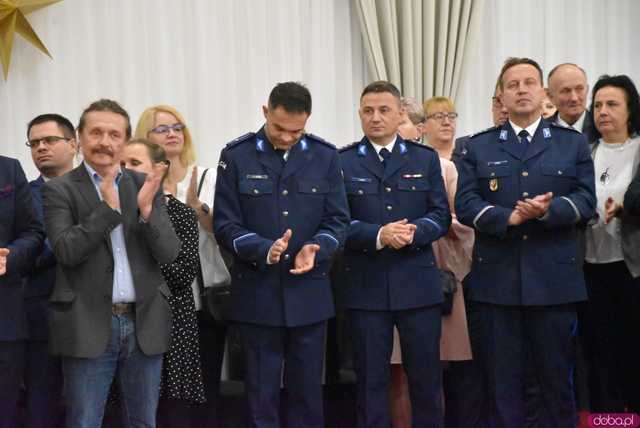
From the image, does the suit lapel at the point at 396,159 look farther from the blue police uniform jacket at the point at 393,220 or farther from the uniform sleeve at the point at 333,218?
the uniform sleeve at the point at 333,218

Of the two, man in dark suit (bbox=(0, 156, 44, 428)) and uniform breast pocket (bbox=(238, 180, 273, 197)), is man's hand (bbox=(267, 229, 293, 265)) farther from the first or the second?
man in dark suit (bbox=(0, 156, 44, 428))

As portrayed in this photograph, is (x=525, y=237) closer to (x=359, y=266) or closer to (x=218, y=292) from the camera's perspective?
(x=359, y=266)

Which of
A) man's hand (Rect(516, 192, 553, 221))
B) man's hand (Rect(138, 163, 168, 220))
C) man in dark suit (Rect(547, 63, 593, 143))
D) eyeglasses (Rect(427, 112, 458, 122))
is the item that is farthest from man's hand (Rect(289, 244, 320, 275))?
eyeglasses (Rect(427, 112, 458, 122))

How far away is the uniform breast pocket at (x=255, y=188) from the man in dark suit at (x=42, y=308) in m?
0.87

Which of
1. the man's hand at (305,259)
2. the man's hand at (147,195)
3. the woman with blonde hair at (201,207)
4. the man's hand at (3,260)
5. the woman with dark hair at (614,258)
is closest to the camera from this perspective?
the man's hand at (147,195)

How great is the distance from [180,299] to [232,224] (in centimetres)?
47

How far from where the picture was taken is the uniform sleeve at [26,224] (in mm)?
3301

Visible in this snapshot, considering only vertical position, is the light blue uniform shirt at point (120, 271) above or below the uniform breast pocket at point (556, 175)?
below

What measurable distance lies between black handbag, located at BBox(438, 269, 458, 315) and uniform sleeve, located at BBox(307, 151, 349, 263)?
0.64 metres

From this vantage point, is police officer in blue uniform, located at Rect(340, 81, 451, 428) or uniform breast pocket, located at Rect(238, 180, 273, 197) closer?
uniform breast pocket, located at Rect(238, 180, 273, 197)

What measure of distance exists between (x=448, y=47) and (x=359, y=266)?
3104 mm

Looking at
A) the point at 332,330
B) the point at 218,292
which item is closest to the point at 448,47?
the point at 332,330

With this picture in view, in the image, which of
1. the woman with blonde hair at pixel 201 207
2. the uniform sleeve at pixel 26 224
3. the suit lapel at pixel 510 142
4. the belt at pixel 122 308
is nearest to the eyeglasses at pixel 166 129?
the woman with blonde hair at pixel 201 207

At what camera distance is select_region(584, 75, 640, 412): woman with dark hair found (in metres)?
3.81
